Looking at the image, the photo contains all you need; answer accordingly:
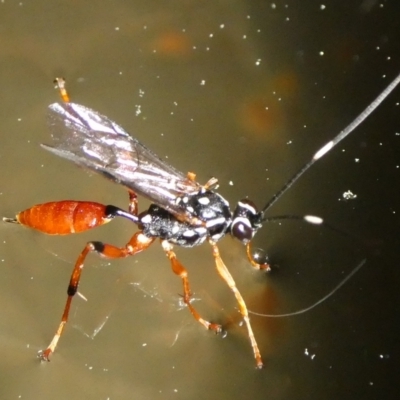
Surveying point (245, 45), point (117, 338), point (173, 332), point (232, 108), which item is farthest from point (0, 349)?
point (245, 45)

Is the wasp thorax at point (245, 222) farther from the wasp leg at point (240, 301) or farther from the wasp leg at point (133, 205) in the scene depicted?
the wasp leg at point (133, 205)

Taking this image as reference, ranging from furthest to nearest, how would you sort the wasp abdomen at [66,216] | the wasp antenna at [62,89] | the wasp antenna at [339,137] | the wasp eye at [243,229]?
the wasp antenna at [62,89] → the wasp abdomen at [66,216] → the wasp eye at [243,229] → the wasp antenna at [339,137]

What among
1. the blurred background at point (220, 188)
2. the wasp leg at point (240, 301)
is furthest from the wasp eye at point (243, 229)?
the blurred background at point (220, 188)

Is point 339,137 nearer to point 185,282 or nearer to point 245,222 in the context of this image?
point 245,222

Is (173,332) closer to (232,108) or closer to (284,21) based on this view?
(232,108)

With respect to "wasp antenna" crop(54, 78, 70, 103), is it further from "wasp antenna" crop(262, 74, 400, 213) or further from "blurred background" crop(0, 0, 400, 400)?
"wasp antenna" crop(262, 74, 400, 213)

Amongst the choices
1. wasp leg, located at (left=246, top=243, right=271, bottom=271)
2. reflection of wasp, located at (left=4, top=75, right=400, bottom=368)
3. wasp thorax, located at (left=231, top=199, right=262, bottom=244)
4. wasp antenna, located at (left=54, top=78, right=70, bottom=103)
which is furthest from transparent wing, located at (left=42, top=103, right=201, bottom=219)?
wasp antenna, located at (left=54, top=78, right=70, bottom=103)

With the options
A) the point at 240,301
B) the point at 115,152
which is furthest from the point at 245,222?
the point at 115,152
